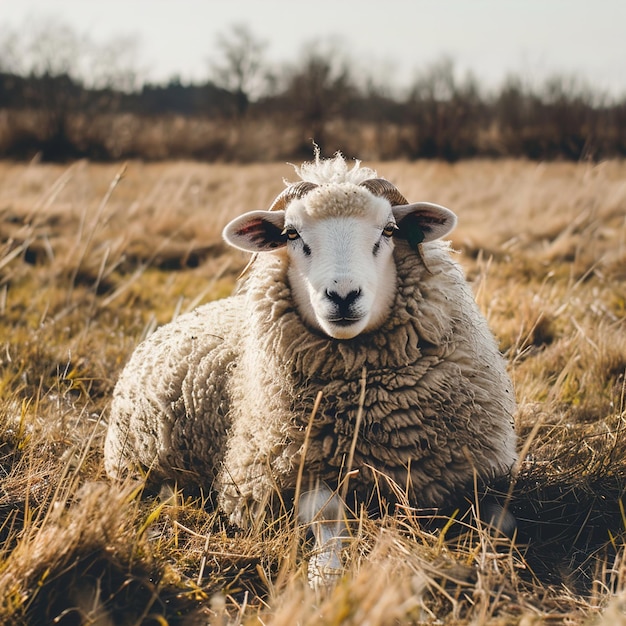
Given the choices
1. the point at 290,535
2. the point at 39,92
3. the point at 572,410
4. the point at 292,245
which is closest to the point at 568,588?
the point at 290,535

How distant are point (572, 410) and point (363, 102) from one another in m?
24.1

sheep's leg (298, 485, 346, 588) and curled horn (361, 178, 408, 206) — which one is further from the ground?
curled horn (361, 178, 408, 206)

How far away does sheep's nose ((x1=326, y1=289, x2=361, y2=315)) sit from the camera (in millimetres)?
2127

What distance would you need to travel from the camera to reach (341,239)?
2305mm

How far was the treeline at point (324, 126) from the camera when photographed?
1728 cm

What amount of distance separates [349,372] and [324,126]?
789 inches

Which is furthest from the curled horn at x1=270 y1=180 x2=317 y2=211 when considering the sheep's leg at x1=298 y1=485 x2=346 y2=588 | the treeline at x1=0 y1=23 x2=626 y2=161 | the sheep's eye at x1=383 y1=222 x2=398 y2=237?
the treeline at x1=0 y1=23 x2=626 y2=161

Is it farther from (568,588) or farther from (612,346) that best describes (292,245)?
(612,346)

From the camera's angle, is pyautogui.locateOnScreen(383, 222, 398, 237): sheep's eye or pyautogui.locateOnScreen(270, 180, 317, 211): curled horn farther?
pyautogui.locateOnScreen(270, 180, 317, 211): curled horn

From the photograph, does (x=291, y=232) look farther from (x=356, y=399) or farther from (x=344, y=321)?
(x=356, y=399)

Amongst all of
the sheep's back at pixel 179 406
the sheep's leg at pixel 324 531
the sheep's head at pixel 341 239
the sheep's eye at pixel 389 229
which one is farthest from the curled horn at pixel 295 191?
the sheep's leg at pixel 324 531

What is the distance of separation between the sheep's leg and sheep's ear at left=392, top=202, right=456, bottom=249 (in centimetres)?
103

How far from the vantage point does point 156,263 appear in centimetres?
697

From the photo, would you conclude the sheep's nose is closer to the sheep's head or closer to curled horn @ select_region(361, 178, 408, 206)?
the sheep's head
